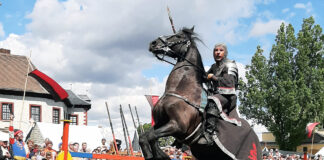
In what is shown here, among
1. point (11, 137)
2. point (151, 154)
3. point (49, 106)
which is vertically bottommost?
point (151, 154)

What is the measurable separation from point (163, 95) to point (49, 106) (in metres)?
40.5

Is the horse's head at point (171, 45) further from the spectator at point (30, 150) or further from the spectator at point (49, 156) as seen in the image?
the spectator at point (30, 150)

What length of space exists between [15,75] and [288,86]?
27791 millimetres

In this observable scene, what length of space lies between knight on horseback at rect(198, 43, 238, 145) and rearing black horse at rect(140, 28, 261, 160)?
0.13 m

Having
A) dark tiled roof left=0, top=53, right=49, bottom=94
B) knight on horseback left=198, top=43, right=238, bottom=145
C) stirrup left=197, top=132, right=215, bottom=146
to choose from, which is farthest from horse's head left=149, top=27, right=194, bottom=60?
dark tiled roof left=0, top=53, right=49, bottom=94

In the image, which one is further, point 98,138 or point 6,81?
point 6,81

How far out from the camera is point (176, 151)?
18.1 metres

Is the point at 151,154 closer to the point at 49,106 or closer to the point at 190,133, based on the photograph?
the point at 190,133

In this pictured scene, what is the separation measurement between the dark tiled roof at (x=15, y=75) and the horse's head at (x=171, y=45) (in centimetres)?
3809

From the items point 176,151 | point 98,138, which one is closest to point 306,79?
point 98,138

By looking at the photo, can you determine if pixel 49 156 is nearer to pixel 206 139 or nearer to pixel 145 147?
pixel 145 147

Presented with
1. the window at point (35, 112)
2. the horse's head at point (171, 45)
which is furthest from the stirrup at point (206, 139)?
the window at point (35, 112)

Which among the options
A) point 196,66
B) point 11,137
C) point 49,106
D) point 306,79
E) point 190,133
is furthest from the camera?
point 49,106

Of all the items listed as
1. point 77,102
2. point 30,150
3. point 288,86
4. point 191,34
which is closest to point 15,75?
point 77,102
